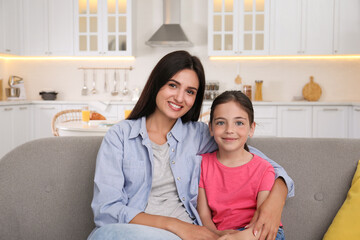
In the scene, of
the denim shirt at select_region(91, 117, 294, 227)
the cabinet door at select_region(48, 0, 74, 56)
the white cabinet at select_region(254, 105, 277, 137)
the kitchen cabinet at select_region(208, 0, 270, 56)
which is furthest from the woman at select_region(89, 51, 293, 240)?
the cabinet door at select_region(48, 0, 74, 56)

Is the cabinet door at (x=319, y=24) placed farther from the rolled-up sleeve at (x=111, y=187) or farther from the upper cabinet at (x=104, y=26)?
A: the rolled-up sleeve at (x=111, y=187)

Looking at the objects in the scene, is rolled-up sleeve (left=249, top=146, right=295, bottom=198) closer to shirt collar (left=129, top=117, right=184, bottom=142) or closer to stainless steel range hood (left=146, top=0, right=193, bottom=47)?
shirt collar (left=129, top=117, right=184, bottom=142)

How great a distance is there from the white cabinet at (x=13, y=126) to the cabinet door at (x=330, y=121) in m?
3.70

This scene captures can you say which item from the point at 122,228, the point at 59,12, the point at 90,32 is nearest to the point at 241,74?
the point at 90,32

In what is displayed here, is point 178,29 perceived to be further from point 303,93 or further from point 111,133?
point 111,133

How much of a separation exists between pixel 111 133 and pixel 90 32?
13.5 feet

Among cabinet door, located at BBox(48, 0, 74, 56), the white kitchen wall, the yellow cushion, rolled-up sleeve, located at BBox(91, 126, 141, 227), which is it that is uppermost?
cabinet door, located at BBox(48, 0, 74, 56)

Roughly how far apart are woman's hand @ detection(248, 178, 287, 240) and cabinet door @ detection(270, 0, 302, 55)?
3990 mm

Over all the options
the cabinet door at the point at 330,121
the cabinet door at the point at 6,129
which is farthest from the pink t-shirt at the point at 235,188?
the cabinet door at the point at 6,129

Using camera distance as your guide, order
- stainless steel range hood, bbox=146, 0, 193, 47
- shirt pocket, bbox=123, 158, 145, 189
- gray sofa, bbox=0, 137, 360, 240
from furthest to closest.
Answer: stainless steel range hood, bbox=146, 0, 193, 47 < gray sofa, bbox=0, 137, 360, 240 < shirt pocket, bbox=123, 158, 145, 189

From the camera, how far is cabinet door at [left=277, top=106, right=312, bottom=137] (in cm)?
483

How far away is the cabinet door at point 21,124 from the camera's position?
15.9ft

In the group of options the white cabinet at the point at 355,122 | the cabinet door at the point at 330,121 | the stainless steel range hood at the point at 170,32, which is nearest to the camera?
the white cabinet at the point at 355,122

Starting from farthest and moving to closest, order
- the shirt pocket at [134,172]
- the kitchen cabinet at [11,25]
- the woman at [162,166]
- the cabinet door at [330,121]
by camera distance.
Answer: the kitchen cabinet at [11,25] < the cabinet door at [330,121] < the shirt pocket at [134,172] < the woman at [162,166]
